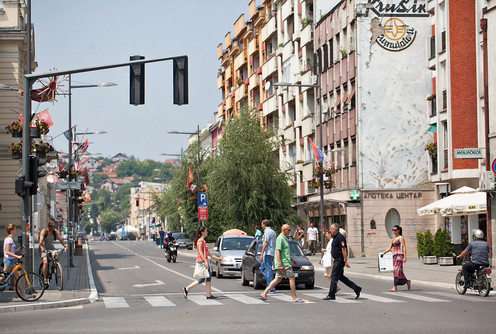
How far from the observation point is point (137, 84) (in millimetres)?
20438

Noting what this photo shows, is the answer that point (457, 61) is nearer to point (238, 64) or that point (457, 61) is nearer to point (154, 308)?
point (154, 308)

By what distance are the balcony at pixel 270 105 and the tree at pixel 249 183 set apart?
16881 millimetres

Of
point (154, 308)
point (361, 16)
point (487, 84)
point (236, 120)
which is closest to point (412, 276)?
point (487, 84)

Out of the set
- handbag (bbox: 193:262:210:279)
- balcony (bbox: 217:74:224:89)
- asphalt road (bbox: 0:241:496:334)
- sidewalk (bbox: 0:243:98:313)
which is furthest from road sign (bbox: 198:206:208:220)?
balcony (bbox: 217:74:224:89)

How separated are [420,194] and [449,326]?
3630 centimetres

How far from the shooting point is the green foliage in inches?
1404

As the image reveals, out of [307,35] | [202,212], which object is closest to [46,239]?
[202,212]

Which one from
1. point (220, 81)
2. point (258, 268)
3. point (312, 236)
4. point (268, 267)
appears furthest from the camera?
point (220, 81)

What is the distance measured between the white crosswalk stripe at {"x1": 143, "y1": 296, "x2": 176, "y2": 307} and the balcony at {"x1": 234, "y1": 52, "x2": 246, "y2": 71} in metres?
68.3

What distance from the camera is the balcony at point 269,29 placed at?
243ft

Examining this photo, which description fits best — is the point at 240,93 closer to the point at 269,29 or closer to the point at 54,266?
the point at 269,29

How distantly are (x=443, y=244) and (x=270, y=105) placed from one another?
4034 cm

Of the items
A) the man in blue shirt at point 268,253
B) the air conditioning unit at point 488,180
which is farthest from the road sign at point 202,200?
the man in blue shirt at point 268,253

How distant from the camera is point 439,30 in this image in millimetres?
41875
